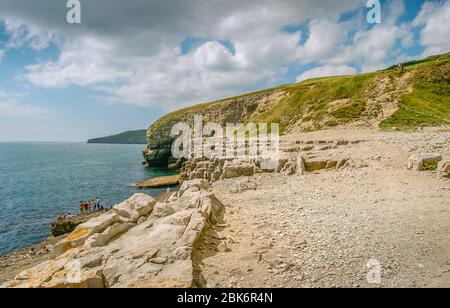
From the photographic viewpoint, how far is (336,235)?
1234cm

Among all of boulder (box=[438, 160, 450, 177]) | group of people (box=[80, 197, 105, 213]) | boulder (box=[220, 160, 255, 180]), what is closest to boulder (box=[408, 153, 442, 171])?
boulder (box=[438, 160, 450, 177])

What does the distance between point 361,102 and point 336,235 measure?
186ft

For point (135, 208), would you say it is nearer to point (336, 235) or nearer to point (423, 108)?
point (336, 235)

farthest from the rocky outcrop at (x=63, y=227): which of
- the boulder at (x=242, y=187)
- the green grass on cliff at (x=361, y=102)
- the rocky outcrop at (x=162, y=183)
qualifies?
the green grass on cliff at (x=361, y=102)

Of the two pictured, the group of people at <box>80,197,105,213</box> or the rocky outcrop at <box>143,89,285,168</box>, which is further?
the rocky outcrop at <box>143,89,285,168</box>

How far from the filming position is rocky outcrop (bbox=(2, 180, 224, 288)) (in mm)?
8986

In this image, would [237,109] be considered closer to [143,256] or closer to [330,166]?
[330,166]

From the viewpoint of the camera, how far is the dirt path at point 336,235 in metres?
9.50

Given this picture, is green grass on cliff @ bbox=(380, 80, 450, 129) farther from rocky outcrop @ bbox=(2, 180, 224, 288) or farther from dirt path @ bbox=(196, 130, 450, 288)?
rocky outcrop @ bbox=(2, 180, 224, 288)

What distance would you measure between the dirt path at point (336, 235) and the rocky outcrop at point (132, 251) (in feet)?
3.37

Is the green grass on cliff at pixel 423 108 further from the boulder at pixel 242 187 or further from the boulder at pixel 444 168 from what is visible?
the boulder at pixel 242 187

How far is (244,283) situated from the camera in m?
9.33

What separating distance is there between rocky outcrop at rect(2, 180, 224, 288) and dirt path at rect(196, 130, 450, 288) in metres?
1.03

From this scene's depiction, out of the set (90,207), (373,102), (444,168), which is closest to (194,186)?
(444,168)
